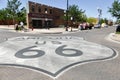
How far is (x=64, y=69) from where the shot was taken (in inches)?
339

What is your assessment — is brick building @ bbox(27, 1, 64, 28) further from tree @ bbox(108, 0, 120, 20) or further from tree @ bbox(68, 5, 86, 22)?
tree @ bbox(108, 0, 120, 20)

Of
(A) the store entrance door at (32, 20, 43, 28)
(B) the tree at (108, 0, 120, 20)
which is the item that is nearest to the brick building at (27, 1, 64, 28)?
(A) the store entrance door at (32, 20, 43, 28)

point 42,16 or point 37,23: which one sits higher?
point 42,16

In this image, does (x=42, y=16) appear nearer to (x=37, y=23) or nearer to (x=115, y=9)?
(x=37, y=23)

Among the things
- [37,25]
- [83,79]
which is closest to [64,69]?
[83,79]

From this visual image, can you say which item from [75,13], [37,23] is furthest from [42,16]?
[75,13]

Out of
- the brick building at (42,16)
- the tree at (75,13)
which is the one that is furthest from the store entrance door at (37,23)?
the tree at (75,13)

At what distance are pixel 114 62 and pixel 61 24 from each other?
172ft

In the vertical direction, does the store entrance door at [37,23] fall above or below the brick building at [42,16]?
below

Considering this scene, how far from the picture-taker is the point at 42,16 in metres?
50.1

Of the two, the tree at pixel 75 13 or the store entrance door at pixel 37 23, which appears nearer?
the store entrance door at pixel 37 23

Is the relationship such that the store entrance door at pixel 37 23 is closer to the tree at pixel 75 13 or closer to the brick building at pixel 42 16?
the brick building at pixel 42 16

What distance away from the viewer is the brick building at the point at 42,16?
4591cm

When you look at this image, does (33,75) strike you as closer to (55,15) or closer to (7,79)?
(7,79)
